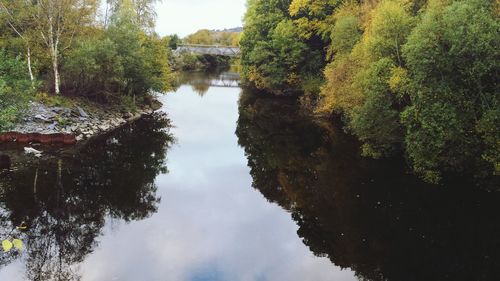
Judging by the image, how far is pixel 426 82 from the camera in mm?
23156

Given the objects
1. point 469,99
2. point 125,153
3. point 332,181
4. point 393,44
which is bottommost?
point 125,153

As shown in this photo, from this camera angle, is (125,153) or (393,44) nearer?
(393,44)

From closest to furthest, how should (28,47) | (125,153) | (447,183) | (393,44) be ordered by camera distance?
(447,183), (393,44), (125,153), (28,47)

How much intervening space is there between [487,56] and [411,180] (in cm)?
858

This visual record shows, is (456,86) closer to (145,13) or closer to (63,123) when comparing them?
(63,123)

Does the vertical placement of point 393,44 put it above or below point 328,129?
above

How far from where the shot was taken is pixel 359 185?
2472cm

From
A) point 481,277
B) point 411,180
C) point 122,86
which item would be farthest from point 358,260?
point 122,86

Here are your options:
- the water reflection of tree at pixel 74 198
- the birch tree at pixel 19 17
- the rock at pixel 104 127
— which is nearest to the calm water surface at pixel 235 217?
the water reflection of tree at pixel 74 198

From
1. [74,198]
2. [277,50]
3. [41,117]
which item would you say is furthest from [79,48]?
[277,50]

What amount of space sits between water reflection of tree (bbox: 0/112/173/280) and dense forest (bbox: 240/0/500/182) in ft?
50.6

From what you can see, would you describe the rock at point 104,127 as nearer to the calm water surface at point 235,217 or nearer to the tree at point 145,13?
the calm water surface at point 235,217

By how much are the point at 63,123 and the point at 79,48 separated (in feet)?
26.7

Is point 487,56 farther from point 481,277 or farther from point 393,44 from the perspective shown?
point 481,277
